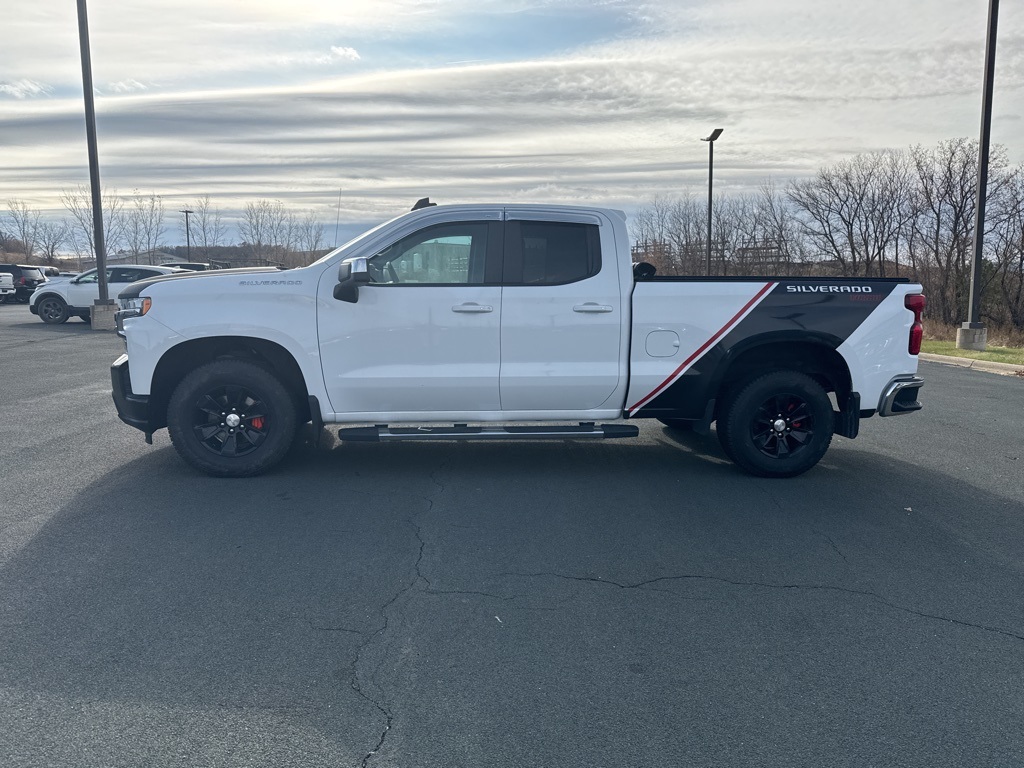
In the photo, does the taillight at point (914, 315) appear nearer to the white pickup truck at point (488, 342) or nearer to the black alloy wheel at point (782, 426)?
the white pickup truck at point (488, 342)

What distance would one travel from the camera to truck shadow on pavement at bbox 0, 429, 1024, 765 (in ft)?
10.9

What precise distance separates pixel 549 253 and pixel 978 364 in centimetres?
1316

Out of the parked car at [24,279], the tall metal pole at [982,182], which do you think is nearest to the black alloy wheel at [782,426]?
the tall metal pole at [982,182]

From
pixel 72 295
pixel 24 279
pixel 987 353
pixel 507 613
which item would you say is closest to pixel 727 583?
pixel 507 613

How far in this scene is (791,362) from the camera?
24.1 ft

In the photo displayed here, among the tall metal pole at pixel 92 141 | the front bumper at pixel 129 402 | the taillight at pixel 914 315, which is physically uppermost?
the tall metal pole at pixel 92 141

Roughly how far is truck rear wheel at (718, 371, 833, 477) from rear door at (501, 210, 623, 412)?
3.49 feet

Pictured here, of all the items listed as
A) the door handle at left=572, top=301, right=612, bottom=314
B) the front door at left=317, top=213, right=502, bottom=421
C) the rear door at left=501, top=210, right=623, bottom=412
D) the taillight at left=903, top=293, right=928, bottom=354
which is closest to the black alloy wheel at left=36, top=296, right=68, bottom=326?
the front door at left=317, top=213, right=502, bottom=421

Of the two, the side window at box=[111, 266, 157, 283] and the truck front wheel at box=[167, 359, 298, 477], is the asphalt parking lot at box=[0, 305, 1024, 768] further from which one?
the side window at box=[111, 266, 157, 283]

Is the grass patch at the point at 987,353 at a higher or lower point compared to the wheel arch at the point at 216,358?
lower

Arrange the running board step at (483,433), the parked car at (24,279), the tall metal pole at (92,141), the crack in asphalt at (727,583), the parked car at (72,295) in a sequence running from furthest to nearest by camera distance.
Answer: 1. the parked car at (24,279)
2. the parked car at (72,295)
3. the tall metal pole at (92,141)
4. the running board step at (483,433)
5. the crack in asphalt at (727,583)

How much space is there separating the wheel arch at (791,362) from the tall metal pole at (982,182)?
44.9 feet

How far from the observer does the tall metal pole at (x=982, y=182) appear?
18.4 m

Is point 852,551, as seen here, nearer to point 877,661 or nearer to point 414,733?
point 877,661
